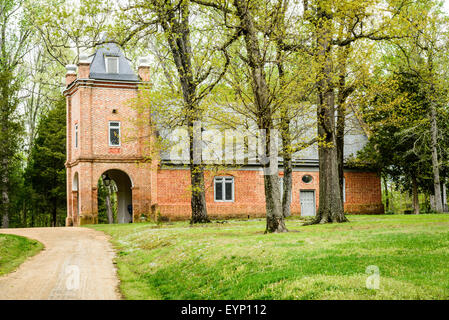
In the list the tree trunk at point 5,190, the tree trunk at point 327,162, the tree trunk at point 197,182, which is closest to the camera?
the tree trunk at point 327,162

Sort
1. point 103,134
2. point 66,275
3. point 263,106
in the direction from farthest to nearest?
point 103,134 < point 263,106 < point 66,275

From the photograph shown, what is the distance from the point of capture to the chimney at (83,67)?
34.4m

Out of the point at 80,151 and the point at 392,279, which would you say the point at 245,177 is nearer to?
the point at 80,151

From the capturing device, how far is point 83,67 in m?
34.6

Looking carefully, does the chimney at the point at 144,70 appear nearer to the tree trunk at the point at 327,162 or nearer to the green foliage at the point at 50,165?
the green foliage at the point at 50,165

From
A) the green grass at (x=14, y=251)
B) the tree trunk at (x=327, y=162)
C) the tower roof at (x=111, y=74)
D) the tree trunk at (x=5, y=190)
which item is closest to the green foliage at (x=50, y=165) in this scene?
the tree trunk at (x=5, y=190)

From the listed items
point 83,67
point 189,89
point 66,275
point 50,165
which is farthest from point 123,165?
point 66,275

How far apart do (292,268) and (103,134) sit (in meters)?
Result: 26.9

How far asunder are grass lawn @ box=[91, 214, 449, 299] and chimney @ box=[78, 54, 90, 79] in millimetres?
21588

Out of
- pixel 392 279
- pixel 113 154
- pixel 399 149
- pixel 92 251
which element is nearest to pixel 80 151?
pixel 113 154

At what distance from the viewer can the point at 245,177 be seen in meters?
36.3

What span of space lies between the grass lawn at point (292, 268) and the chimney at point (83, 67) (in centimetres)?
2159

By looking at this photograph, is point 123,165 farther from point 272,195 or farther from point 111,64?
point 272,195

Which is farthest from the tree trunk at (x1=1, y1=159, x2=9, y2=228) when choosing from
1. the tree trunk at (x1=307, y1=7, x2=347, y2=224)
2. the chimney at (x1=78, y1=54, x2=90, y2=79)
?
the tree trunk at (x1=307, y1=7, x2=347, y2=224)
